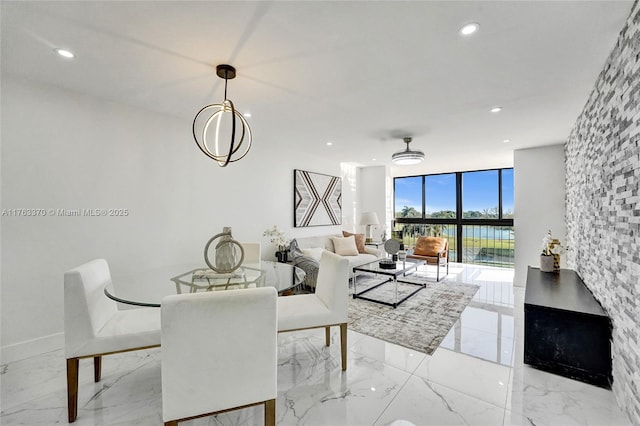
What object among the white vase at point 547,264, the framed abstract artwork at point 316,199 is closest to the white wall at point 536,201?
the white vase at point 547,264

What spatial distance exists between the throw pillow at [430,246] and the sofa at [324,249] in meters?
0.88

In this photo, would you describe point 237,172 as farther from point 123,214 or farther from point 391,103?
point 391,103

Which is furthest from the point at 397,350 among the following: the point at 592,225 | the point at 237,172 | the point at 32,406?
the point at 237,172

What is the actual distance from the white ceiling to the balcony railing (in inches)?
146

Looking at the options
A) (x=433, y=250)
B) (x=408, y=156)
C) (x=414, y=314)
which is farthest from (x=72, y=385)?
(x=433, y=250)

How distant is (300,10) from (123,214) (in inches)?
104

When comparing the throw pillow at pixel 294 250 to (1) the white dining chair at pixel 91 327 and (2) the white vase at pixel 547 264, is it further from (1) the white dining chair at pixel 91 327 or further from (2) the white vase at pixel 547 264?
(2) the white vase at pixel 547 264

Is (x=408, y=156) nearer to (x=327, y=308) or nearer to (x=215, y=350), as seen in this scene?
(x=327, y=308)

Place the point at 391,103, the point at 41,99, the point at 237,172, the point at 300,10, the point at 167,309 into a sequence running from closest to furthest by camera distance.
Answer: the point at 167,309, the point at 300,10, the point at 41,99, the point at 391,103, the point at 237,172

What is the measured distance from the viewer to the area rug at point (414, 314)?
2.78m

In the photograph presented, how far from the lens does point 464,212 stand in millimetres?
6840

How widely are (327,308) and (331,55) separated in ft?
6.37

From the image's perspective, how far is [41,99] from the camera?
2.44 m

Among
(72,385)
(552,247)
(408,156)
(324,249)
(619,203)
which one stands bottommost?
(72,385)
